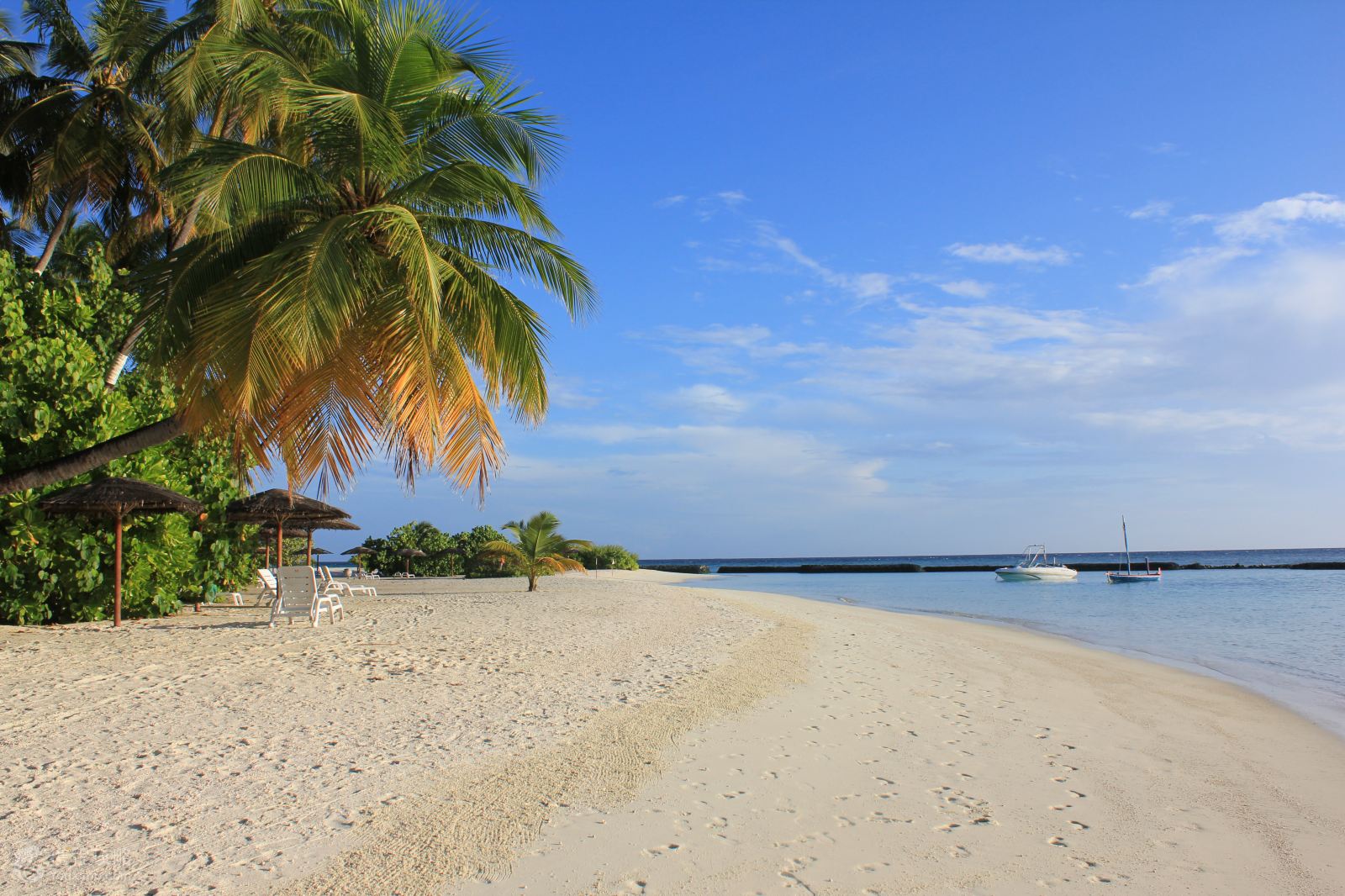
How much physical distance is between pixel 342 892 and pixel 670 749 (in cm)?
264

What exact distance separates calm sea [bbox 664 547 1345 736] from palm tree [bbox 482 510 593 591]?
10.3 m

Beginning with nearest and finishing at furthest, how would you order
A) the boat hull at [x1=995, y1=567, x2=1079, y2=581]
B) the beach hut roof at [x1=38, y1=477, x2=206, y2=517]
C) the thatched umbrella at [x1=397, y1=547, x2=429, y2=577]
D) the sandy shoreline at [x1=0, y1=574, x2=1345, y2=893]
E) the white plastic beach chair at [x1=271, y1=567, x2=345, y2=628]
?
the sandy shoreline at [x1=0, y1=574, x2=1345, y2=893]
the beach hut roof at [x1=38, y1=477, x2=206, y2=517]
the white plastic beach chair at [x1=271, y1=567, x2=345, y2=628]
the thatched umbrella at [x1=397, y1=547, x2=429, y2=577]
the boat hull at [x1=995, y1=567, x2=1079, y2=581]

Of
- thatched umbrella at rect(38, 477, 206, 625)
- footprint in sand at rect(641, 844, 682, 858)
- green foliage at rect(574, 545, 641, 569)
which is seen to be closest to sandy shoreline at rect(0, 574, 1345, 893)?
Answer: footprint in sand at rect(641, 844, 682, 858)

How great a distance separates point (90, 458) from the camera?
7766 millimetres

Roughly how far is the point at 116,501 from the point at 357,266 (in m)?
5.84

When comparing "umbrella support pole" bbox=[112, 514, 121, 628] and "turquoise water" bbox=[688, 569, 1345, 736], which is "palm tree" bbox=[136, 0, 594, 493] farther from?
"turquoise water" bbox=[688, 569, 1345, 736]

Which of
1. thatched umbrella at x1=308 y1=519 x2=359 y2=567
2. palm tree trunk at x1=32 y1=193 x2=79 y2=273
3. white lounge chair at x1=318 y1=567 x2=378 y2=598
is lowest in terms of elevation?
white lounge chair at x1=318 y1=567 x2=378 y2=598

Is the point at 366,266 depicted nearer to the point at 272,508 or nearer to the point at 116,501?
the point at 116,501

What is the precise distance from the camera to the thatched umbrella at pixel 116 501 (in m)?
10.3

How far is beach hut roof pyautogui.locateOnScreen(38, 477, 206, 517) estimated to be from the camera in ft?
33.7

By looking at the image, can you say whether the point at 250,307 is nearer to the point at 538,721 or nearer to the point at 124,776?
the point at 124,776

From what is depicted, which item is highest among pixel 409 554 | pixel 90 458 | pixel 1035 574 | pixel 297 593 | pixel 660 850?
pixel 90 458

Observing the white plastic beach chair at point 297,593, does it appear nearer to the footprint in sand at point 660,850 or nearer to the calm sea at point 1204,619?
the footprint in sand at point 660,850

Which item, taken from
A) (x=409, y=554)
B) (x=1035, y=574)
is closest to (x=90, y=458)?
(x=409, y=554)
